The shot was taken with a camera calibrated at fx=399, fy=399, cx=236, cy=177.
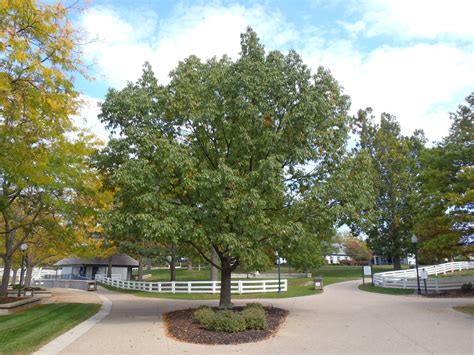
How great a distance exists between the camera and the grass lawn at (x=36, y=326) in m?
9.64

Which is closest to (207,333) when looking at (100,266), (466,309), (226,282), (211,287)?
(226,282)

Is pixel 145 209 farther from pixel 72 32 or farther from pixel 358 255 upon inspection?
pixel 358 255

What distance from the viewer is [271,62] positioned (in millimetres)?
14273

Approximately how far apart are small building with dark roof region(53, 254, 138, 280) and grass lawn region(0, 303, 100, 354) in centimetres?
2909

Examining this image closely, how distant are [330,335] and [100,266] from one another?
140 ft

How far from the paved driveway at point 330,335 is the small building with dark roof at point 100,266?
32.4m

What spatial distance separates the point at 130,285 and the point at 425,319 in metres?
25.3

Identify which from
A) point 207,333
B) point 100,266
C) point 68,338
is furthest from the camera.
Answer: point 100,266

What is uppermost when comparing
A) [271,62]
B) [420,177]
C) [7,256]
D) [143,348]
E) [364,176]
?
[271,62]

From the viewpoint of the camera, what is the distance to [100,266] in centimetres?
4859

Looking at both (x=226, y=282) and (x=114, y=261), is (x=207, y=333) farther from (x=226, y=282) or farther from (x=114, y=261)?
(x=114, y=261)

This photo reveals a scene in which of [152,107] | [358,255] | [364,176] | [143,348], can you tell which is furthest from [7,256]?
[358,255]

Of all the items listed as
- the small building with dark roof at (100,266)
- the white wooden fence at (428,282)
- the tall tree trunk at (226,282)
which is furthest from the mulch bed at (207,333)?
the small building with dark roof at (100,266)

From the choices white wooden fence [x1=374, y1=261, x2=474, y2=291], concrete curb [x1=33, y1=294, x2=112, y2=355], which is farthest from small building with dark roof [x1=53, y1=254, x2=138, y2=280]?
concrete curb [x1=33, y1=294, x2=112, y2=355]
